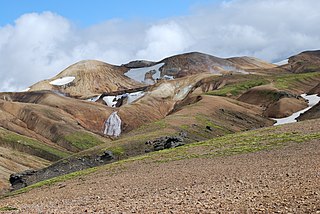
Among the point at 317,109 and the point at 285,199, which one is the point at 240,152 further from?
the point at 317,109

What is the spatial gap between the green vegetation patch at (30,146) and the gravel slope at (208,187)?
261 ft

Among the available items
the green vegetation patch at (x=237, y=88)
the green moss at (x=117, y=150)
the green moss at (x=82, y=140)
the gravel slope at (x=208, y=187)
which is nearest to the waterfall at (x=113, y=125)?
the green moss at (x=82, y=140)

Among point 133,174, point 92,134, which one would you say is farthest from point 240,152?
point 92,134

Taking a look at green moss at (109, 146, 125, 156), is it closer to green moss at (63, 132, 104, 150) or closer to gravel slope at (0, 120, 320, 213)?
gravel slope at (0, 120, 320, 213)

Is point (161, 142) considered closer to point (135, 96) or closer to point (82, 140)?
point (82, 140)

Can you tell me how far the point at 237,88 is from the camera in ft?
524

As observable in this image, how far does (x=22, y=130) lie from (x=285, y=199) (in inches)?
5513

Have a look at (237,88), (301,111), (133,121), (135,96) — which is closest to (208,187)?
(301,111)

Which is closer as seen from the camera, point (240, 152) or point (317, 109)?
point (240, 152)

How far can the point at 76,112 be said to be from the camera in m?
173

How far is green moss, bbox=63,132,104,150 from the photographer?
138 m

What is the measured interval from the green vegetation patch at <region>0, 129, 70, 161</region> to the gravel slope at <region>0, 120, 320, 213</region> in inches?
3132

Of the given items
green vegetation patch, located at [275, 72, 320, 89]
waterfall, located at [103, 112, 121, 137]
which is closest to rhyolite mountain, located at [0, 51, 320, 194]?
waterfall, located at [103, 112, 121, 137]

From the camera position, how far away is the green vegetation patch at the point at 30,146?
413 feet
